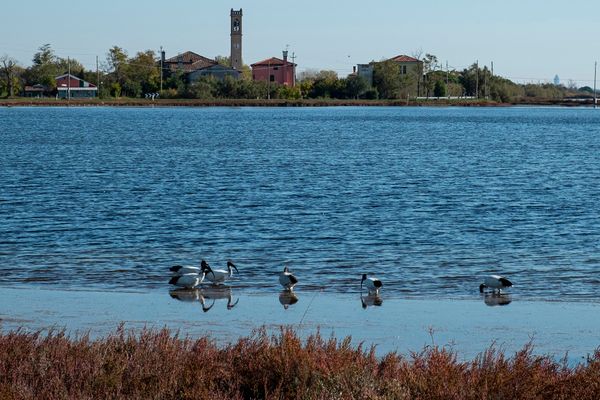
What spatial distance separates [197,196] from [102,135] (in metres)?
57.6

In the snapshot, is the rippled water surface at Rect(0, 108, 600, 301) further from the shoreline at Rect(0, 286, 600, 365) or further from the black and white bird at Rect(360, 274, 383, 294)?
the shoreline at Rect(0, 286, 600, 365)

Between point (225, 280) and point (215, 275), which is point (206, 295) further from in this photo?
point (225, 280)

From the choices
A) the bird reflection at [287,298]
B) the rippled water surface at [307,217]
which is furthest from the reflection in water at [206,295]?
the rippled water surface at [307,217]

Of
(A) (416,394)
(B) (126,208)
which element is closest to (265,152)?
(B) (126,208)

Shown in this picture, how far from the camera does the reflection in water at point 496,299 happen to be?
62.6ft

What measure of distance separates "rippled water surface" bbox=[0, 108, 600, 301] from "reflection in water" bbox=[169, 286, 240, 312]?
3.27 feet

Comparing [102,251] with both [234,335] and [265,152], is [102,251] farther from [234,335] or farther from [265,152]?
[265,152]

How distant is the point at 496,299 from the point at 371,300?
2414 millimetres

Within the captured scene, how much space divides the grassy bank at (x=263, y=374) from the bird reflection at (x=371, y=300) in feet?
24.3

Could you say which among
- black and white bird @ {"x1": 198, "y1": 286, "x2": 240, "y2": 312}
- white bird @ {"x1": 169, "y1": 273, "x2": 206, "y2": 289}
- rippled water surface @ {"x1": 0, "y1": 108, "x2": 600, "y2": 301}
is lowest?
rippled water surface @ {"x1": 0, "y1": 108, "x2": 600, "y2": 301}

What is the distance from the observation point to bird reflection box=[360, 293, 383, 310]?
18.7 meters

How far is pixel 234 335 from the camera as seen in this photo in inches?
607

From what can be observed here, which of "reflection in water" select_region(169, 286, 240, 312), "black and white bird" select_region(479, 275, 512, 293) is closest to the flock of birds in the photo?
"black and white bird" select_region(479, 275, 512, 293)

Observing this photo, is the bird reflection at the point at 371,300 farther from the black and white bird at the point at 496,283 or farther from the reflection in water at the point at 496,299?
the black and white bird at the point at 496,283
